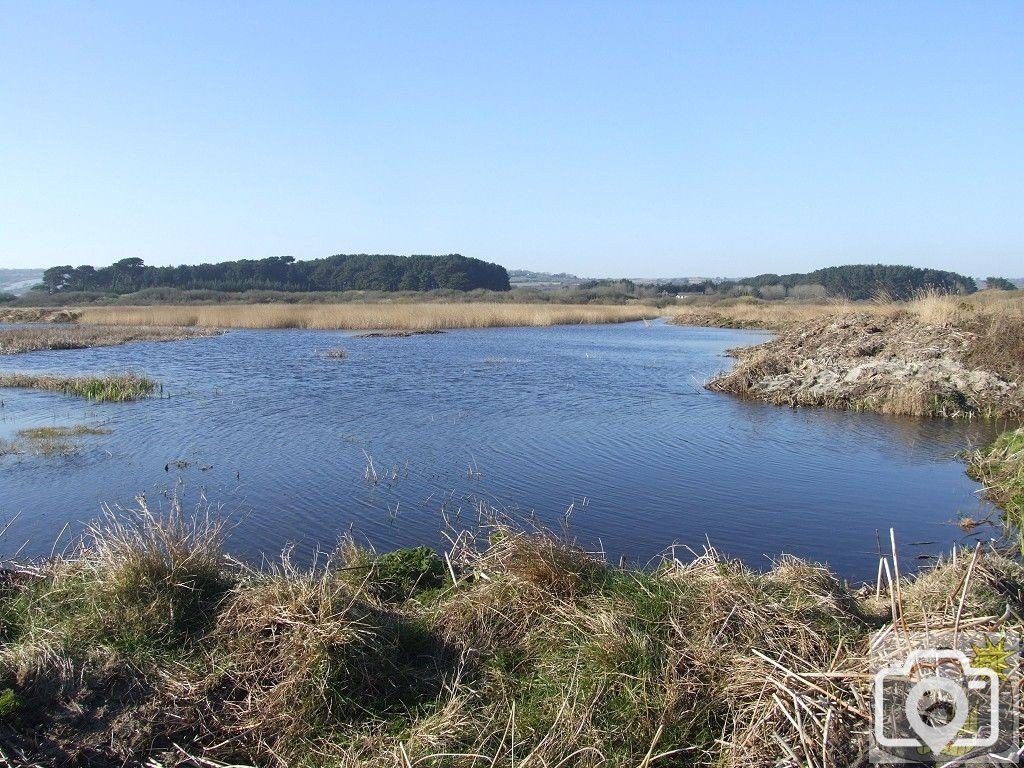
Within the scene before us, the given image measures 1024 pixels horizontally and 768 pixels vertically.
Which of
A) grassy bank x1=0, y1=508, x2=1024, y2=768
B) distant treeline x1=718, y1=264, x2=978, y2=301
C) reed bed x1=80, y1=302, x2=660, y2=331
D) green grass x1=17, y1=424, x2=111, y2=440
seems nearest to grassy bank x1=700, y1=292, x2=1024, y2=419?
grassy bank x1=0, y1=508, x2=1024, y2=768

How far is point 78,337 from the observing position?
3447cm

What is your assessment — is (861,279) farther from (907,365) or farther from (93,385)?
(93,385)

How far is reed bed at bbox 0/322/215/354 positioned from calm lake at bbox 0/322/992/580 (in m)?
11.5

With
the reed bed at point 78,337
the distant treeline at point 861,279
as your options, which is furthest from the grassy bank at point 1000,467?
the distant treeline at point 861,279

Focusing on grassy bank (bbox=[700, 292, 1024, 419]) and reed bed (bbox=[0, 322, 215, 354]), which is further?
reed bed (bbox=[0, 322, 215, 354])

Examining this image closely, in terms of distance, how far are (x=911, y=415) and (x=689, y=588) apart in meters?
14.9

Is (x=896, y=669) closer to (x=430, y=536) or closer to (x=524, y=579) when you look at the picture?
(x=524, y=579)

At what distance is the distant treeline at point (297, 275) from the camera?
9612 cm

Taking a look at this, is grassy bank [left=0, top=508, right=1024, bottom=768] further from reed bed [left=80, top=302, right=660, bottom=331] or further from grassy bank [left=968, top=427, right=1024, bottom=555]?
reed bed [left=80, top=302, right=660, bottom=331]

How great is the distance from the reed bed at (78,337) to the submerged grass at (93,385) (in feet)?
37.1

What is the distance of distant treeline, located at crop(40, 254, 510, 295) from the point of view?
96.1m

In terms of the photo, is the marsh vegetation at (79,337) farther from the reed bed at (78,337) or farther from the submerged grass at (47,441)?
the submerged grass at (47,441)

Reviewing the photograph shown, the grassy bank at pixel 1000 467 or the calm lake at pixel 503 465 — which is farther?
the grassy bank at pixel 1000 467

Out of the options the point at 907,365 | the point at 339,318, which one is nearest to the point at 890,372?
the point at 907,365
